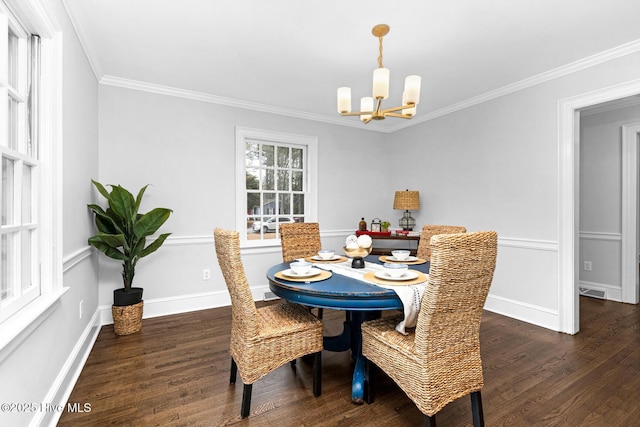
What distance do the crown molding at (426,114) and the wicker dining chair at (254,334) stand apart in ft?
8.00

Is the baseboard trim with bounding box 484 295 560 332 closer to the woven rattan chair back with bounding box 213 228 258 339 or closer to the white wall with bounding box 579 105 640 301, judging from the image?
the white wall with bounding box 579 105 640 301

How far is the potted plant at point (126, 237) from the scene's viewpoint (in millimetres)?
2824

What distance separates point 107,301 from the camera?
3.22 m

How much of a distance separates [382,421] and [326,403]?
35cm

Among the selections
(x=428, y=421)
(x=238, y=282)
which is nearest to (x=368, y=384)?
(x=428, y=421)

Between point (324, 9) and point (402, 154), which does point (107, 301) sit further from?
point (402, 154)

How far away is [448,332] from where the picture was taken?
1.52 metres

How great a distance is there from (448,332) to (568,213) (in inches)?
94.0

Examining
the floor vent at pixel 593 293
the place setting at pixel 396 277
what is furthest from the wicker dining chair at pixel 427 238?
the floor vent at pixel 593 293

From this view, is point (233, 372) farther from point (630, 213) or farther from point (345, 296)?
point (630, 213)

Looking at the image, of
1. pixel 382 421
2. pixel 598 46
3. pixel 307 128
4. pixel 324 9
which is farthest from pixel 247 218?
pixel 598 46

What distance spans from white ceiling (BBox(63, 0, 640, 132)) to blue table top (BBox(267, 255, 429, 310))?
1.82 meters

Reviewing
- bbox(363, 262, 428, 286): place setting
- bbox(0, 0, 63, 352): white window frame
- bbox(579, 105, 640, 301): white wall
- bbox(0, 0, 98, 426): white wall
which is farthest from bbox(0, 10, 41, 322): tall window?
bbox(579, 105, 640, 301): white wall

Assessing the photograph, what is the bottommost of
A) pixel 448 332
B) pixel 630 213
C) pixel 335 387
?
pixel 335 387
